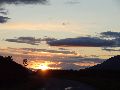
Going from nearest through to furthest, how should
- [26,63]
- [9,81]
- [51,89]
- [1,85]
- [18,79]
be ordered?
1. [51,89]
2. [1,85]
3. [9,81]
4. [18,79]
5. [26,63]

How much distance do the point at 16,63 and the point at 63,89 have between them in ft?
64.8

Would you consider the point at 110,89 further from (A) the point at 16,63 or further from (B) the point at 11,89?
(A) the point at 16,63

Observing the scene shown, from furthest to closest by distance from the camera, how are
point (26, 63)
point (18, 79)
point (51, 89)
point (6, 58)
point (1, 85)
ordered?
point (26, 63), point (18, 79), point (6, 58), point (1, 85), point (51, 89)

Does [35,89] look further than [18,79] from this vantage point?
No

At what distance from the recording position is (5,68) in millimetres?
63406

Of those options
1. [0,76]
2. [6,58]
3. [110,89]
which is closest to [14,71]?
[6,58]

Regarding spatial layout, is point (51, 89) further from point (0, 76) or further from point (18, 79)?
point (18, 79)

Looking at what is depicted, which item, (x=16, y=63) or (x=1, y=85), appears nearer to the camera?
(x=1, y=85)

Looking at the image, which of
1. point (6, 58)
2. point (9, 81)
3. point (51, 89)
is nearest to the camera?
point (51, 89)

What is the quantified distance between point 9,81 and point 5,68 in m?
2.49

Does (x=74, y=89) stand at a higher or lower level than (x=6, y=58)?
lower

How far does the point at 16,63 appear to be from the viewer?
Answer: 71625 mm

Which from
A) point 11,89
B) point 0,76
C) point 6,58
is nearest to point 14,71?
point 6,58

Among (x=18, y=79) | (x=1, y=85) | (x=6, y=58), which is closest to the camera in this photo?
(x=1, y=85)
